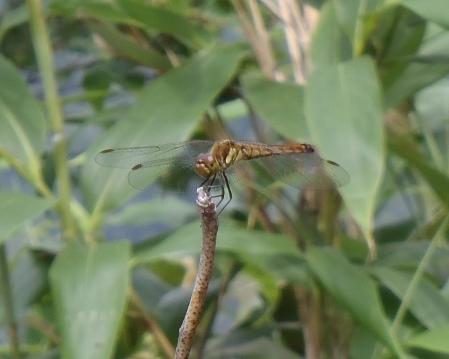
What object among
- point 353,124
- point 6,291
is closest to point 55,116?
point 6,291

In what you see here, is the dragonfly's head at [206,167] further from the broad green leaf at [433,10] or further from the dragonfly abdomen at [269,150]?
the broad green leaf at [433,10]

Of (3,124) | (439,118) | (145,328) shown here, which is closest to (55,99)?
(3,124)

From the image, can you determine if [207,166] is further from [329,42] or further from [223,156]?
[329,42]

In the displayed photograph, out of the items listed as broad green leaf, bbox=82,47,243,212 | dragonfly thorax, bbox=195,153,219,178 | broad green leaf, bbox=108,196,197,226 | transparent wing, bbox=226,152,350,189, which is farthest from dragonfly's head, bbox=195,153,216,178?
broad green leaf, bbox=108,196,197,226

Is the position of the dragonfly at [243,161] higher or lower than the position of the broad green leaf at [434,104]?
higher

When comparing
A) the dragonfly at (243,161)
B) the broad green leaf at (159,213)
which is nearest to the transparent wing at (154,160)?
the dragonfly at (243,161)

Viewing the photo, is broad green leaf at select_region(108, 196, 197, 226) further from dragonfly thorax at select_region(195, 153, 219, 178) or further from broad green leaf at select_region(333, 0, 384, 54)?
dragonfly thorax at select_region(195, 153, 219, 178)

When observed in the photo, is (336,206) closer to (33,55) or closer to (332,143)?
(332,143)

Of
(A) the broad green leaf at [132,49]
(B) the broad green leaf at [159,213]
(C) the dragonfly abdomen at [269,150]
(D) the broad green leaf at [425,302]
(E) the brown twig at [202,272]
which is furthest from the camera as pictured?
(B) the broad green leaf at [159,213]
